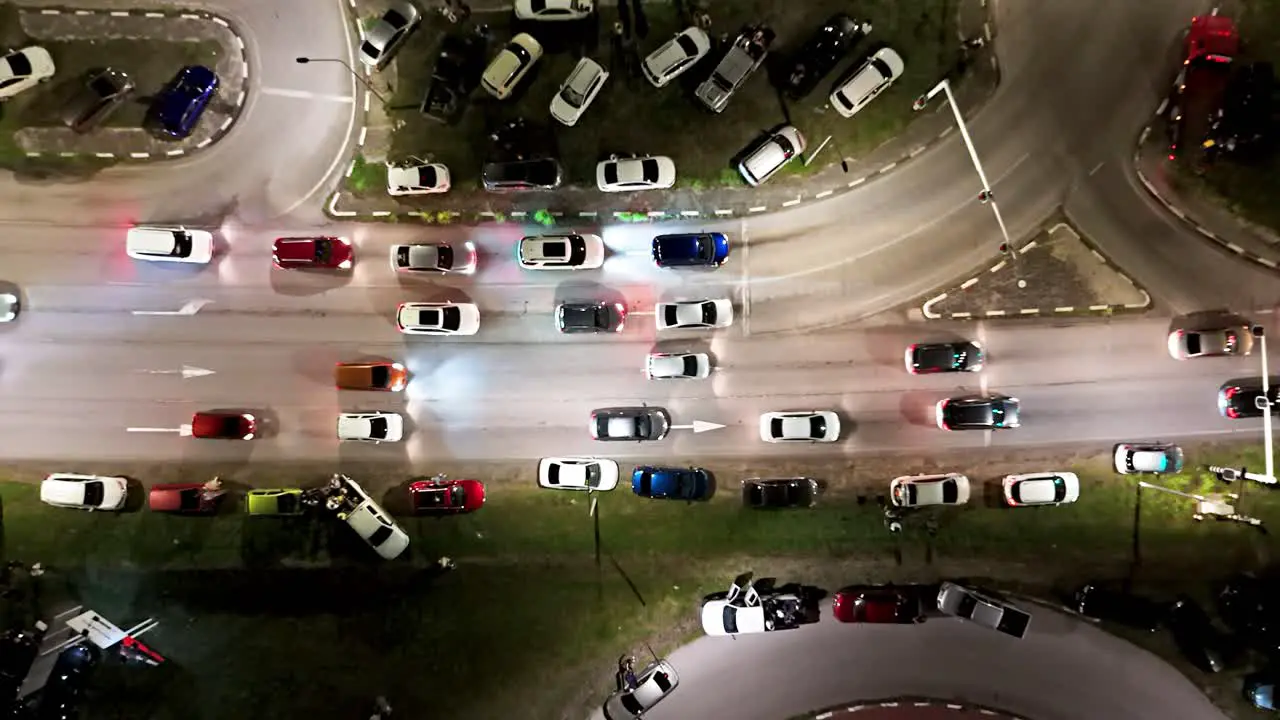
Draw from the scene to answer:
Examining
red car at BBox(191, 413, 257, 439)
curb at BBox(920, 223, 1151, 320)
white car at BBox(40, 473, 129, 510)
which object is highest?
curb at BBox(920, 223, 1151, 320)

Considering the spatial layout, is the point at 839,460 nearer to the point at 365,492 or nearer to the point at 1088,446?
the point at 1088,446

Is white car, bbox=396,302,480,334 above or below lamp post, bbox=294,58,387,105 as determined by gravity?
below

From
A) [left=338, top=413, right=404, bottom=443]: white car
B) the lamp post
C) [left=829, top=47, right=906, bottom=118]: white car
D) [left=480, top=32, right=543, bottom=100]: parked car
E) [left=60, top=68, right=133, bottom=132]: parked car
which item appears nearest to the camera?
[left=829, top=47, right=906, bottom=118]: white car

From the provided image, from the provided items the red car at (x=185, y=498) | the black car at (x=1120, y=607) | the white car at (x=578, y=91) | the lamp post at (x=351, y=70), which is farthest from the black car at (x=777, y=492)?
the lamp post at (x=351, y=70)

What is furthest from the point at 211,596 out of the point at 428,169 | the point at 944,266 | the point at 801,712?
the point at 944,266

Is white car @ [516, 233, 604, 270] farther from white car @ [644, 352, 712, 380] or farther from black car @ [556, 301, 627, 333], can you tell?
white car @ [644, 352, 712, 380]

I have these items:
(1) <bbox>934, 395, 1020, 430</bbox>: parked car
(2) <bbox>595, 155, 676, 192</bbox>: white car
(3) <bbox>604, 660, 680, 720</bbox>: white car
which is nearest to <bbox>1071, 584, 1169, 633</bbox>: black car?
(1) <bbox>934, 395, 1020, 430</bbox>: parked car

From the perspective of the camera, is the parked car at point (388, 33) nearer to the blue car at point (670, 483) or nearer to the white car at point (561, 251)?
the white car at point (561, 251)
